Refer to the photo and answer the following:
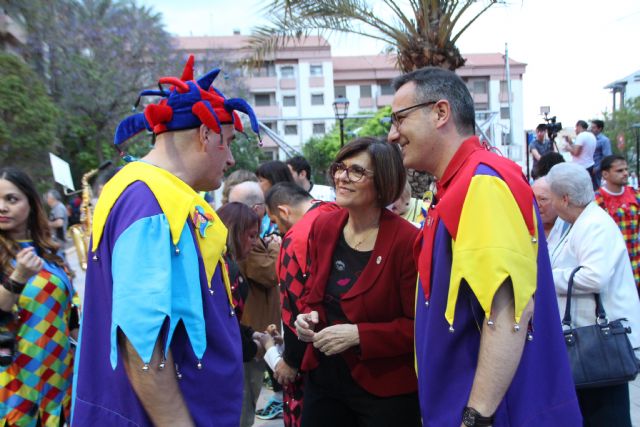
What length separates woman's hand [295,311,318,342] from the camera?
2.77 m

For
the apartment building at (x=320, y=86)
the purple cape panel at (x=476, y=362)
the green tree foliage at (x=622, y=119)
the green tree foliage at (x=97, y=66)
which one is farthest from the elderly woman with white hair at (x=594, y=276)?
the apartment building at (x=320, y=86)

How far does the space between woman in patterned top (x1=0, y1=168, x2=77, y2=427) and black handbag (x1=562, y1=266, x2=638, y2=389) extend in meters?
2.60

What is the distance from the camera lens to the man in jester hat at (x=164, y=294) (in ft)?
5.80

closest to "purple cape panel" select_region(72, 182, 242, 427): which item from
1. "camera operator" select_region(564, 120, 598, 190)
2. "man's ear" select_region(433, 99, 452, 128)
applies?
"man's ear" select_region(433, 99, 452, 128)

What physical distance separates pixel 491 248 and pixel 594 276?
5.04ft

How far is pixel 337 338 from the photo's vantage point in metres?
2.68

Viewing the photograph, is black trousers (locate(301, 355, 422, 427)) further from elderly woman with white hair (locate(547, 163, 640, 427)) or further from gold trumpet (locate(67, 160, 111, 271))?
gold trumpet (locate(67, 160, 111, 271))

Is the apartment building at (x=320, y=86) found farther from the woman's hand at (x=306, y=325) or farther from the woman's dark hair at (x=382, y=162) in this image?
the woman's hand at (x=306, y=325)

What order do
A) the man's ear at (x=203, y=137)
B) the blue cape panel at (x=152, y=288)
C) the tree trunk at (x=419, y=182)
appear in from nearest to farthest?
the blue cape panel at (x=152, y=288) < the man's ear at (x=203, y=137) < the tree trunk at (x=419, y=182)

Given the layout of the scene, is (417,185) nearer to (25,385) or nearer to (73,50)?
(25,385)

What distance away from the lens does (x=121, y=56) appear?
28781 millimetres

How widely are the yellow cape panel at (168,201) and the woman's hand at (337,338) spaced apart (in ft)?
2.79

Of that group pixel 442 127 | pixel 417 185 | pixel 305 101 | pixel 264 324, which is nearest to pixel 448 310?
pixel 442 127

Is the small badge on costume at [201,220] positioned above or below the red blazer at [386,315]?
above
